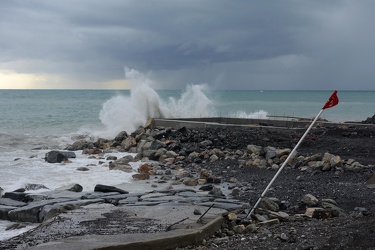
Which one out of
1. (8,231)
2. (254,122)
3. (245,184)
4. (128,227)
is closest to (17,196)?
(8,231)

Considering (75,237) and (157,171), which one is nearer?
(75,237)

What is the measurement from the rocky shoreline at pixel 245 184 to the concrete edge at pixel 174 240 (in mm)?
127

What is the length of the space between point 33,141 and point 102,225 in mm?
19610

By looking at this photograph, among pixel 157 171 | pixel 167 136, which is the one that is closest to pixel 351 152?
pixel 157 171

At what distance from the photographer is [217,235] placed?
646 cm

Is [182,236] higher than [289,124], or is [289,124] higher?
[289,124]

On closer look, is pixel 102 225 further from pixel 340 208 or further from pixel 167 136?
pixel 167 136

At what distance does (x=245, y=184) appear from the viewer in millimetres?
11078

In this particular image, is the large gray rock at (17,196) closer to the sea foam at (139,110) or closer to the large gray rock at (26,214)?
the large gray rock at (26,214)

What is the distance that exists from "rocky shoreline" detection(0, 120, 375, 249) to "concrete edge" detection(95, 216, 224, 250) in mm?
127

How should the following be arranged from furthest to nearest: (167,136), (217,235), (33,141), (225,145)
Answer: (33,141) → (167,136) → (225,145) → (217,235)

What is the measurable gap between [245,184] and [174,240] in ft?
17.8

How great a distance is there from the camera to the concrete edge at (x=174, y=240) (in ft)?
18.3

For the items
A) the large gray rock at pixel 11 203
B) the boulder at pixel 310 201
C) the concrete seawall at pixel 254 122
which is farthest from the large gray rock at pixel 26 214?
the concrete seawall at pixel 254 122
